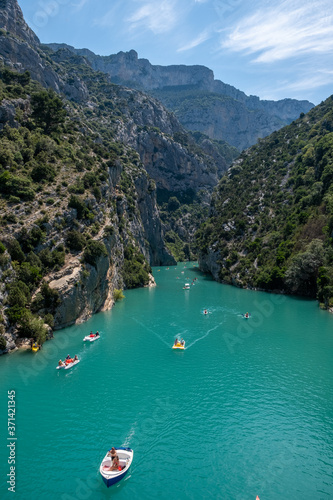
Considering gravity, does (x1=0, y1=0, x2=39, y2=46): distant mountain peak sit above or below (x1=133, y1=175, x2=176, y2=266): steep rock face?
above

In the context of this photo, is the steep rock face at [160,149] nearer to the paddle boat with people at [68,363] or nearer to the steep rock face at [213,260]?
the steep rock face at [213,260]

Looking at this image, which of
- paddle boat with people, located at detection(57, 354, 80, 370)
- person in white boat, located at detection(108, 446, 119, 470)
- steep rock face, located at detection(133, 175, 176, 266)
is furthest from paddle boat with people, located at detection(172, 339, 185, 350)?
steep rock face, located at detection(133, 175, 176, 266)

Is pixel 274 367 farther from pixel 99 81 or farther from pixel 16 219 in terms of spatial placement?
pixel 99 81

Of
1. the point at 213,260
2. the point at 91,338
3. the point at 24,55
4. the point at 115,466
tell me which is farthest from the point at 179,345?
the point at 24,55

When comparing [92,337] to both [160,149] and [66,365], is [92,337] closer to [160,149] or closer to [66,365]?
[66,365]

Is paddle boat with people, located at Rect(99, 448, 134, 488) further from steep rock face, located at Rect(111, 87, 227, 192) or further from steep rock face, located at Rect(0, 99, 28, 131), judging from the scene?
steep rock face, located at Rect(111, 87, 227, 192)

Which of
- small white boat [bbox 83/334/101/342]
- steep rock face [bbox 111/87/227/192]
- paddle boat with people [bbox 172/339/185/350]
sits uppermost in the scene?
steep rock face [bbox 111/87/227/192]
